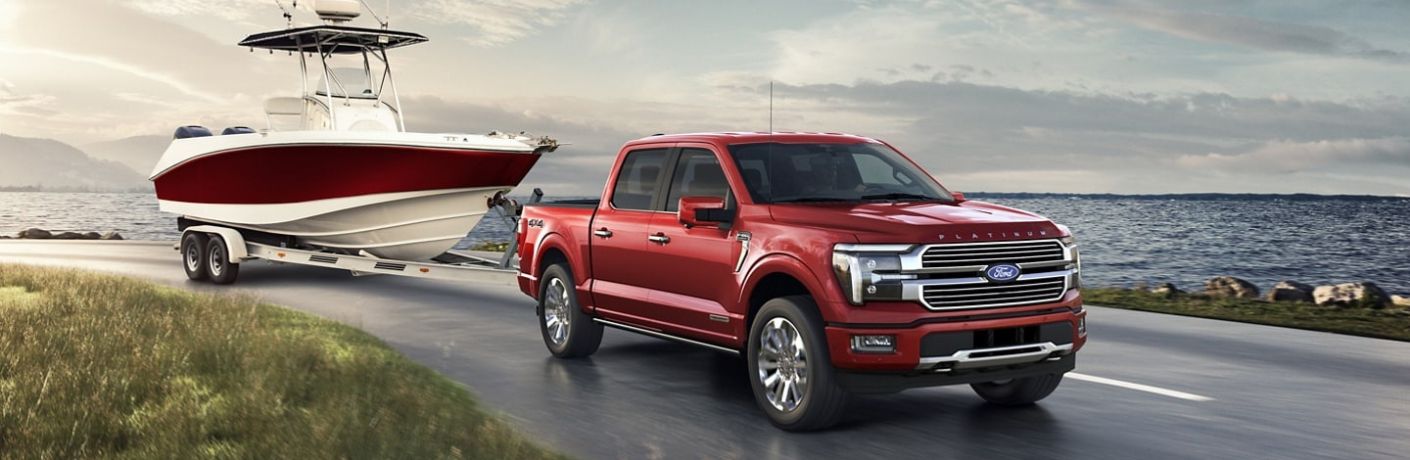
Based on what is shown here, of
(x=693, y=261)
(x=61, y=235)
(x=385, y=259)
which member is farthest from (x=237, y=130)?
(x=61, y=235)

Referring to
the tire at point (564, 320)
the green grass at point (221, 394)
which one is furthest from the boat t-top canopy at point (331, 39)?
the tire at point (564, 320)

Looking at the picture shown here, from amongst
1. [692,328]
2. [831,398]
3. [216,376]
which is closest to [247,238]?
[216,376]

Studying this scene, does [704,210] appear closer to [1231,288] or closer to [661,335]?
[661,335]

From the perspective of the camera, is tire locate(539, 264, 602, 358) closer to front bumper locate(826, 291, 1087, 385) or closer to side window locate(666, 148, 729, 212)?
side window locate(666, 148, 729, 212)

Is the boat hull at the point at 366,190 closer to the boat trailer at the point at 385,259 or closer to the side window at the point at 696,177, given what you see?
the boat trailer at the point at 385,259

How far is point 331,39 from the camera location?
2067 centimetres

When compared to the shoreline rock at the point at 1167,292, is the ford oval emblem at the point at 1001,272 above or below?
above

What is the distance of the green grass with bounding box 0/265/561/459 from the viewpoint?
273 inches

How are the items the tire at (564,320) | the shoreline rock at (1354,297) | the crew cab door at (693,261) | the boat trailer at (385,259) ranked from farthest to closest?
1. the shoreline rock at (1354,297)
2. the boat trailer at (385,259)
3. the tire at (564,320)
4. the crew cab door at (693,261)

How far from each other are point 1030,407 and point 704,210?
8.25 ft

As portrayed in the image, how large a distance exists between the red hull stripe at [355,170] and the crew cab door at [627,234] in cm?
866

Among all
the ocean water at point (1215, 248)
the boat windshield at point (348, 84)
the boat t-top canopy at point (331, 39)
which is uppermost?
the boat t-top canopy at point (331, 39)

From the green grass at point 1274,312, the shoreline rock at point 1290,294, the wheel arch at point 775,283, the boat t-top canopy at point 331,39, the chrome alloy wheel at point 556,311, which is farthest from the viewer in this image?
the boat t-top canopy at point 331,39

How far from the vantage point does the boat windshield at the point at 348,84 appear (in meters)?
20.5
